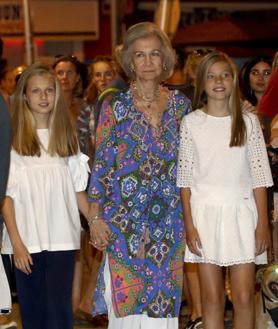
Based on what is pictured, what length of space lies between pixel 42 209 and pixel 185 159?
2.98 feet

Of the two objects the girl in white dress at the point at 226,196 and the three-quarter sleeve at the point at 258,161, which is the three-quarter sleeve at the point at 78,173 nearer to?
the girl in white dress at the point at 226,196

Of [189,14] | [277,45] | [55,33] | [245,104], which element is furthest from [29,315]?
[189,14]

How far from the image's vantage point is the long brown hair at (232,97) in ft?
20.4

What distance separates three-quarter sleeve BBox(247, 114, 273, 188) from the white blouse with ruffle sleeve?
111cm

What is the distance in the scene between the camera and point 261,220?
245 inches

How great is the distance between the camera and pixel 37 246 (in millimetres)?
6277

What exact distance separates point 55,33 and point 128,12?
163 centimetres

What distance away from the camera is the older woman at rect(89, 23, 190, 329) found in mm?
6188

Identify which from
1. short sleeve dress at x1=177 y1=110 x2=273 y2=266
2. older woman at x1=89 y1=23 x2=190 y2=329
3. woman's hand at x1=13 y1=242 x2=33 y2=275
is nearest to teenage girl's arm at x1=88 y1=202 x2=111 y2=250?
older woman at x1=89 y1=23 x2=190 y2=329

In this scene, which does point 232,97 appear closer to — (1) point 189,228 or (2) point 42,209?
(1) point 189,228

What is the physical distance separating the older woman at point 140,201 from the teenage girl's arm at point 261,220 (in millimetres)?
453

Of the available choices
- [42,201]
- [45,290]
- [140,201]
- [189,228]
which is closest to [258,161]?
[189,228]

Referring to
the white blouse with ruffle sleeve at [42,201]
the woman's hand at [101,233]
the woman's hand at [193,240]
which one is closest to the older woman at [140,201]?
the woman's hand at [101,233]

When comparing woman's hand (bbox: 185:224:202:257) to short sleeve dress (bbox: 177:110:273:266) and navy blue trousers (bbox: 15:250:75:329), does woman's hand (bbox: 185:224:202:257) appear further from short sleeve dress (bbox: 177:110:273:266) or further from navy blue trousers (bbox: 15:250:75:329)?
navy blue trousers (bbox: 15:250:75:329)
